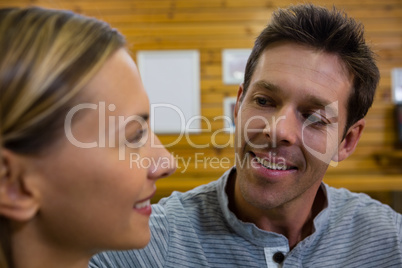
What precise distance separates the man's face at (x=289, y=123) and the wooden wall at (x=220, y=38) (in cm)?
291

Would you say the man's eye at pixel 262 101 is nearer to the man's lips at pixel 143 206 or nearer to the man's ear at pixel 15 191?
the man's lips at pixel 143 206

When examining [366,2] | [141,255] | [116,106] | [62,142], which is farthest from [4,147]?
[366,2]

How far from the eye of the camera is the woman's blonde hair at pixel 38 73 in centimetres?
74

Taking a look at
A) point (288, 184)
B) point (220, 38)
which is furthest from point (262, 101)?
point (220, 38)

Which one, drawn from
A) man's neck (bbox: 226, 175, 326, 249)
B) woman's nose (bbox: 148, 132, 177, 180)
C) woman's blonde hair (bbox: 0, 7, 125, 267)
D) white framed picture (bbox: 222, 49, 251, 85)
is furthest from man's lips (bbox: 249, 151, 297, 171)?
white framed picture (bbox: 222, 49, 251, 85)

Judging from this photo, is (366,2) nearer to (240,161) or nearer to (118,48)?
(240,161)

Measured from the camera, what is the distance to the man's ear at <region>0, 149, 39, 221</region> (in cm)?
75

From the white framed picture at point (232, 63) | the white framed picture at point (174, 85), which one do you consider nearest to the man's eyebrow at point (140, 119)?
the white framed picture at point (174, 85)

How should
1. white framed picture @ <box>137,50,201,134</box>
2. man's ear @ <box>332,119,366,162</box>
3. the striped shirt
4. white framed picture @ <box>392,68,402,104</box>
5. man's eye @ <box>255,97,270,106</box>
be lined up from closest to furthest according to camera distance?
the striped shirt
man's eye @ <box>255,97,270,106</box>
man's ear @ <box>332,119,366,162</box>
white framed picture @ <box>137,50,201,134</box>
white framed picture @ <box>392,68,402,104</box>

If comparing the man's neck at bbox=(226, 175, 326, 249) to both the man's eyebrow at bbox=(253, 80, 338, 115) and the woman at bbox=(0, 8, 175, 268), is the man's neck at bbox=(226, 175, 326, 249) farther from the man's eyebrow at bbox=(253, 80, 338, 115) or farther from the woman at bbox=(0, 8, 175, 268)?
the woman at bbox=(0, 8, 175, 268)

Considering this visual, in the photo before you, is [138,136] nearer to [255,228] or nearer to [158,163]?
[158,163]

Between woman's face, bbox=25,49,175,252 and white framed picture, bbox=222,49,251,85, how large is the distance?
11.5 feet

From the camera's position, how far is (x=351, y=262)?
1.33 meters

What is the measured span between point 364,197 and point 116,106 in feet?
3.88
